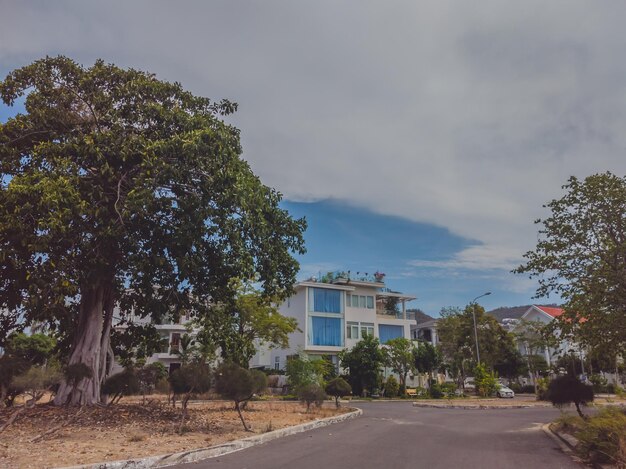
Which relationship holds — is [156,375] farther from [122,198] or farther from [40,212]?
[40,212]

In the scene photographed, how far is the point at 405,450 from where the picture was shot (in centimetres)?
1084

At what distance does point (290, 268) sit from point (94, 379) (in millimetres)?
7001

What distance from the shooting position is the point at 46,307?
1182cm

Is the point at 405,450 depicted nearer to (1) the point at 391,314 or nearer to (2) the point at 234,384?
(2) the point at 234,384

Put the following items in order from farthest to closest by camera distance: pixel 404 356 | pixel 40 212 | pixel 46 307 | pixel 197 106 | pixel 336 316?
pixel 336 316
pixel 404 356
pixel 197 106
pixel 46 307
pixel 40 212

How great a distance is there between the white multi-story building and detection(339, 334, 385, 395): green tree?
3.76 m

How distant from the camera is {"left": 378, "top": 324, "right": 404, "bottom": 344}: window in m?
48.4

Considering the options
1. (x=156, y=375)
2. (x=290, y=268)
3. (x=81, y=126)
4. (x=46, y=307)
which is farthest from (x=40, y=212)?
(x=156, y=375)

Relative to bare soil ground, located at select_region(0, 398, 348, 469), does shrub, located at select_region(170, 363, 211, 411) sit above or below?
above

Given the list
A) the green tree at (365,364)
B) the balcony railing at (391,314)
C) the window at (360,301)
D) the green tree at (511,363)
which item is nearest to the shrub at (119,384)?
the green tree at (365,364)

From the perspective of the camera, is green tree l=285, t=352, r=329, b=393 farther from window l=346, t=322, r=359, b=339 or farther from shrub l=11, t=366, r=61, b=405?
window l=346, t=322, r=359, b=339

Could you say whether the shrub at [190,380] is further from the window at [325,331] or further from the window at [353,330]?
the window at [353,330]

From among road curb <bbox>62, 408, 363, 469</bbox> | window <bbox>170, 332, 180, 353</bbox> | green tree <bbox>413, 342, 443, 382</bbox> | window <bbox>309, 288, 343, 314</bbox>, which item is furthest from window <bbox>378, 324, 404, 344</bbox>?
road curb <bbox>62, 408, 363, 469</bbox>

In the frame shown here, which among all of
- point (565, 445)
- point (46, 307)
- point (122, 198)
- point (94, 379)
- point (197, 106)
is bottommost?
point (565, 445)
